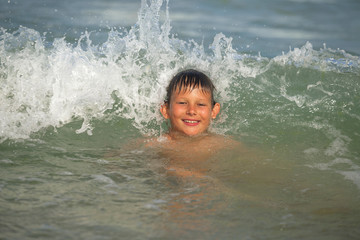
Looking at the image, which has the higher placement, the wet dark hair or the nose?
the wet dark hair

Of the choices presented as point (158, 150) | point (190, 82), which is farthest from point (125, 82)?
point (158, 150)

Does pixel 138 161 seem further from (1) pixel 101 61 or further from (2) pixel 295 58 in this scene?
(2) pixel 295 58

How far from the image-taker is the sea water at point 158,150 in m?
2.74

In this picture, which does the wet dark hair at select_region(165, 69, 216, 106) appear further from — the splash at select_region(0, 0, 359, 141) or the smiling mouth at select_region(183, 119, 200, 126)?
the splash at select_region(0, 0, 359, 141)

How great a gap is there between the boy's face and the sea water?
0.37m

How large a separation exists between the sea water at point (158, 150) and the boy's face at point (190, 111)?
373 mm

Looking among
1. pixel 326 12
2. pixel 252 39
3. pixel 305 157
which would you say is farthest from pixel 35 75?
pixel 326 12

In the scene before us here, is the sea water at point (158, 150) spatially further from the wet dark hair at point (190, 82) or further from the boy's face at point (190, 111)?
the wet dark hair at point (190, 82)

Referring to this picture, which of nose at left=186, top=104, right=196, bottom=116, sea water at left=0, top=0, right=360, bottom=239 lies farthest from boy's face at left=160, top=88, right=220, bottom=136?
sea water at left=0, top=0, right=360, bottom=239

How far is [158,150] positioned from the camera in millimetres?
4262

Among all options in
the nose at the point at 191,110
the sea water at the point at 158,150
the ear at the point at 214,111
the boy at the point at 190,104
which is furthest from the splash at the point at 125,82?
the nose at the point at 191,110

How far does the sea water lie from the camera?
2.74 m

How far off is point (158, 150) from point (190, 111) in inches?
19.8

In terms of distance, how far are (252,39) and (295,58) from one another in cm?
238
